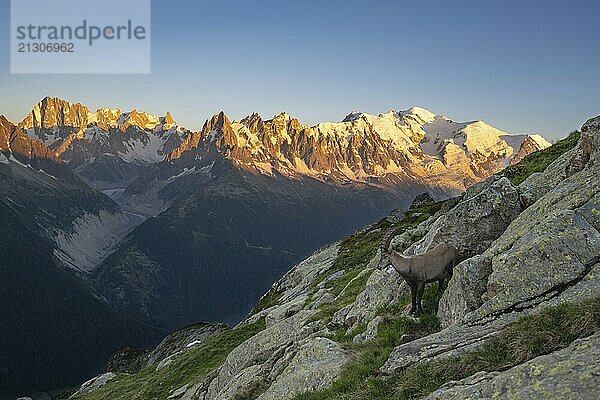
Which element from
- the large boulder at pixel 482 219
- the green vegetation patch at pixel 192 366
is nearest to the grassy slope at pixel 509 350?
the large boulder at pixel 482 219

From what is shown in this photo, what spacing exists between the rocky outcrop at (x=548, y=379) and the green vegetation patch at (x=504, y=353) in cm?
70

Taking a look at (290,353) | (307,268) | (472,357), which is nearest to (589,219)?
(472,357)

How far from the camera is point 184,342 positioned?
9800 centimetres

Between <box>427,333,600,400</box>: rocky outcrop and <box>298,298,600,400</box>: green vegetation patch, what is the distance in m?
0.70

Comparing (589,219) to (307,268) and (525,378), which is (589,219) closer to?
(525,378)

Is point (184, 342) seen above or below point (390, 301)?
below

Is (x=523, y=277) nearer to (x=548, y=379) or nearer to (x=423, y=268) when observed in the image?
(x=423, y=268)

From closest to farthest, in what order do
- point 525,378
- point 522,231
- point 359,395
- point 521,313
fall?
point 525,378 < point 359,395 < point 521,313 < point 522,231

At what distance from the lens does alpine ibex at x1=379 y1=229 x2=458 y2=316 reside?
22703 millimetres

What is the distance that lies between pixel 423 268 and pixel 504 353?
29.7 feet

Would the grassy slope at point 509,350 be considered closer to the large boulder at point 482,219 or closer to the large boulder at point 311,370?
the large boulder at point 311,370

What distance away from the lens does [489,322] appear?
16.9m

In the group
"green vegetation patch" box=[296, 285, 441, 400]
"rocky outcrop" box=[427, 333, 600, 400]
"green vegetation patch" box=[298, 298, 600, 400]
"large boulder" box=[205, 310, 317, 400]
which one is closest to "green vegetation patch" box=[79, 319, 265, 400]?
"large boulder" box=[205, 310, 317, 400]

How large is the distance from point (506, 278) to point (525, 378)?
665cm
